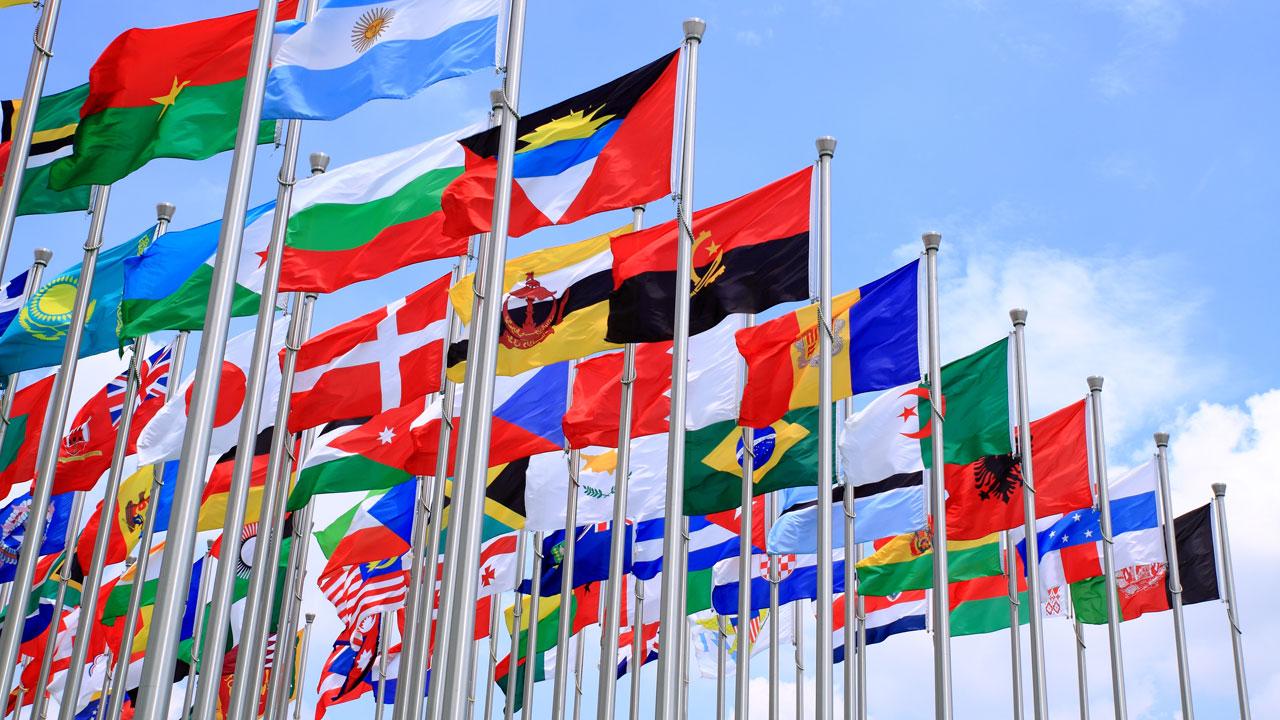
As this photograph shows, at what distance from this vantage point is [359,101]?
14.1 metres

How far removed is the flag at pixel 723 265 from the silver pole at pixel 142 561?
35.8 feet

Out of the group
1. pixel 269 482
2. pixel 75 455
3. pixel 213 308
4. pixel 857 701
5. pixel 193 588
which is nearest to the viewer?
pixel 213 308

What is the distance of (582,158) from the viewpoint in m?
15.4

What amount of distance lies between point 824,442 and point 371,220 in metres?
7.05

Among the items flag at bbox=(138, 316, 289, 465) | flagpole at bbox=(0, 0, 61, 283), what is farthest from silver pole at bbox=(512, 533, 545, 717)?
flagpole at bbox=(0, 0, 61, 283)

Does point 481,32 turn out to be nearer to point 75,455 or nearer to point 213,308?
point 213,308

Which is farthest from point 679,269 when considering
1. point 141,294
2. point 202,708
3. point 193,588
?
point 193,588

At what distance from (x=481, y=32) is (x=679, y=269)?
355cm

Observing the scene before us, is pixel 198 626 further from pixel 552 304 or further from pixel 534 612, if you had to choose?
pixel 552 304

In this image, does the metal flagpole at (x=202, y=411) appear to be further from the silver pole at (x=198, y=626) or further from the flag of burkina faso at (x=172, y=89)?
the silver pole at (x=198, y=626)

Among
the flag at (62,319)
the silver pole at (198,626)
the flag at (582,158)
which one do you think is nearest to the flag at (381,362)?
the flag at (62,319)

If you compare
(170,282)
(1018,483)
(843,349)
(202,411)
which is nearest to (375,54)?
(202,411)

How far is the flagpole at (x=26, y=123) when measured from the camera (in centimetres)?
1430

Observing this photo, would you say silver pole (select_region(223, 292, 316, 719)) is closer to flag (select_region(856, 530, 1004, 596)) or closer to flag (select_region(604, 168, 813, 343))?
flag (select_region(604, 168, 813, 343))
